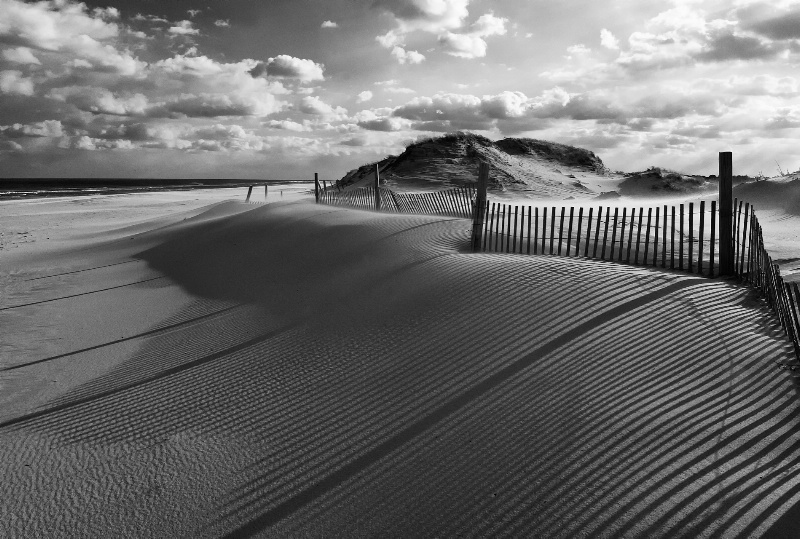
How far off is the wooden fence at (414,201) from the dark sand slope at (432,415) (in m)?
7.14

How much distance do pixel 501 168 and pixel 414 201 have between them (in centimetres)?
1515

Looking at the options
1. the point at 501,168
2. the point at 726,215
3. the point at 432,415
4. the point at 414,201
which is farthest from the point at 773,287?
the point at 501,168

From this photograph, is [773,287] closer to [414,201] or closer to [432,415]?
[432,415]

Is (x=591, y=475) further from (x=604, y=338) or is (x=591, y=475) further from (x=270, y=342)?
(x=270, y=342)

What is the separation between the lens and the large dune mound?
30.3 m

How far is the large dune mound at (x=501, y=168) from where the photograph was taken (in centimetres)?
3027

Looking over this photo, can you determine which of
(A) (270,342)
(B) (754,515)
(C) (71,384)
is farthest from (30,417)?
(B) (754,515)

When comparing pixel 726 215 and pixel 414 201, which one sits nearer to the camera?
pixel 726 215

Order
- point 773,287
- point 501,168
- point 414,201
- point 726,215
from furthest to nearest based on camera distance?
point 501,168, point 414,201, point 726,215, point 773,287

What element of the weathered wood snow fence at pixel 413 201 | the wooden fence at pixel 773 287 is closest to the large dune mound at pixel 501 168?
the weathered wood snow fence at pixel 413 201

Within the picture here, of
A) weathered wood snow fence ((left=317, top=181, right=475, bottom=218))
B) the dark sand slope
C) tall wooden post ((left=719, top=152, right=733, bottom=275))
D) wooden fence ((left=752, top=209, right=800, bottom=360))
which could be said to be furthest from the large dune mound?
the dark sand slope

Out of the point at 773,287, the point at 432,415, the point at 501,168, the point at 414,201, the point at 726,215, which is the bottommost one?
the point at 432,415

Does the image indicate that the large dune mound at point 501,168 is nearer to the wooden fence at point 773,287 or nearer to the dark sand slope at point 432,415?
the wooden fence at point 773,287

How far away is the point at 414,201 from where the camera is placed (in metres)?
18.2
